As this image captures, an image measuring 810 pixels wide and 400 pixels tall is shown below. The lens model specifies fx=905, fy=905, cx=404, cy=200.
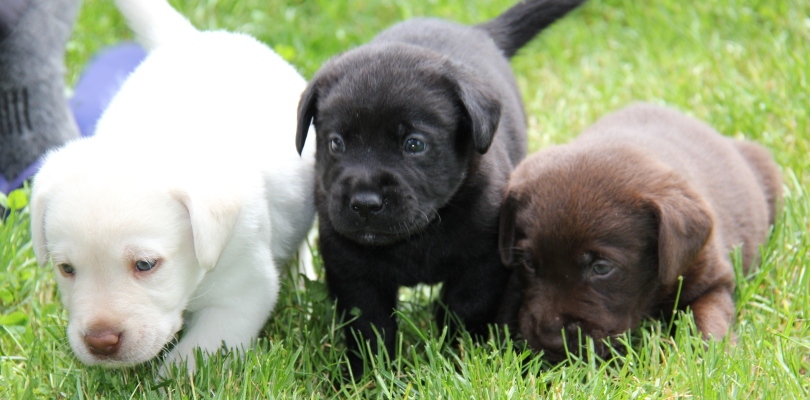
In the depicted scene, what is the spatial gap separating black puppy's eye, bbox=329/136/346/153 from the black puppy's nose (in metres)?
0.26

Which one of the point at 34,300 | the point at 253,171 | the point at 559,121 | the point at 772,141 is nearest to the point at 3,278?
the point at 34,300

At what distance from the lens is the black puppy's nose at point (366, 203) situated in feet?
10.9

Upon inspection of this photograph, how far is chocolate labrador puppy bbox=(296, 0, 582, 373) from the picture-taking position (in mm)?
3404

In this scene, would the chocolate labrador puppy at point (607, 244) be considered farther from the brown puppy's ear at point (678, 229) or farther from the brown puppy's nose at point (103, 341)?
the brown puppy's nose at point (103, 341)

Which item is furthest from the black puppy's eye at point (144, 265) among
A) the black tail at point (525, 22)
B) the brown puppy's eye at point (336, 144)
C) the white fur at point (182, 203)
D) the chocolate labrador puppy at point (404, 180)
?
the black tail at point (525, 22)

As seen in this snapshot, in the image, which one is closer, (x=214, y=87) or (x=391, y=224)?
(x=391, y=224)

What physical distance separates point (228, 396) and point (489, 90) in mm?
1536

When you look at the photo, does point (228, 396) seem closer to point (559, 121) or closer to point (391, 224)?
point (391, 224)

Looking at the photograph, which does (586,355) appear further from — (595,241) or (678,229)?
(678,229)

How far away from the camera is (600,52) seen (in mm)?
7086

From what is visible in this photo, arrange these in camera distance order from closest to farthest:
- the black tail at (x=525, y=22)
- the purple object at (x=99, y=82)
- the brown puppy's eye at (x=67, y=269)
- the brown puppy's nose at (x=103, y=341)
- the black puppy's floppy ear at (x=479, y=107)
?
the brown puppy's nose at (x=103, y=341) → the brown puppy's eye at (x=67, y=269) → the black puppy's floppy ear at (x=479, y=107) → the black tail at (x=525, y=22) → the purple object at (x=99, y=82)

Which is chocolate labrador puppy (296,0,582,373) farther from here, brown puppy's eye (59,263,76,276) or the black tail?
the black tail

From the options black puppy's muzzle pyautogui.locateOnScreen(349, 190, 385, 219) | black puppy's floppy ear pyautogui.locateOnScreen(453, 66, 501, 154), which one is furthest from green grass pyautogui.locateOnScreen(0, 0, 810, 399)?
black puppy's floppy ear pyautogui.locateOnScreen(453, 66, 501, 154)

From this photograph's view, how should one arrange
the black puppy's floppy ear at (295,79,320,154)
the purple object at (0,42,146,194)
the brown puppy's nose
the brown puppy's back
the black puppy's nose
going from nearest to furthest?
the brown puppy's nose → the black puppy's nose → the black puppy's floppy ear at (295,79,320,154) → the brown puppy's back → the purple object at (0,42,146,194)
